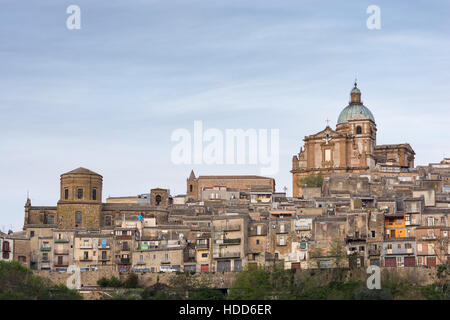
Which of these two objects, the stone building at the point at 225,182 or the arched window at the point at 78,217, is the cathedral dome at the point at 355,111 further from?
the arched window at the point at 78,217

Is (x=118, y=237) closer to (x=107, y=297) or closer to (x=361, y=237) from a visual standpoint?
(x=107, y=297)

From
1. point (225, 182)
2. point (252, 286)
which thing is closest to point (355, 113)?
point (225, 182)

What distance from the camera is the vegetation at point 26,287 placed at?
9469 centimetres

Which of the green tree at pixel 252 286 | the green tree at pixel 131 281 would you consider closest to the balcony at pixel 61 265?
the green tree at pixel 131 281

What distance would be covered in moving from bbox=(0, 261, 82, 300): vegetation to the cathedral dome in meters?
67.9

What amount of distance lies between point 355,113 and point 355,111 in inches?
19.0

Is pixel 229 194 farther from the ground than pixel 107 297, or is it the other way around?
pixel 229 194

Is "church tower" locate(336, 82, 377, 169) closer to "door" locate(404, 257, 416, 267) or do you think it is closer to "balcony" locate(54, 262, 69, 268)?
"door" locate(404, 257, 416, 267)

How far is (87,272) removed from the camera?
10550 cm

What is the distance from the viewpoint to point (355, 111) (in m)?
160

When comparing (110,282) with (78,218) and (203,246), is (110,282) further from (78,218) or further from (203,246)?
(78,218)
